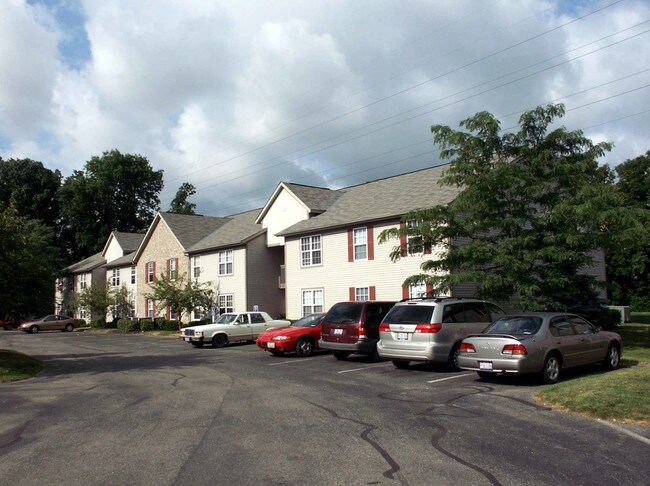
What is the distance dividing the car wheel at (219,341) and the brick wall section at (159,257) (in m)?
16.7

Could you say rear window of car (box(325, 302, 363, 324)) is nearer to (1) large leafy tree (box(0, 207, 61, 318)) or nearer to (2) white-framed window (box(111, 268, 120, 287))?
(1) large leafy tree (box(0, 207, 61, 318))

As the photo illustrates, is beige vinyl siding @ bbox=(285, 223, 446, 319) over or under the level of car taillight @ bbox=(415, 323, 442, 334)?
over

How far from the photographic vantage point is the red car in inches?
770

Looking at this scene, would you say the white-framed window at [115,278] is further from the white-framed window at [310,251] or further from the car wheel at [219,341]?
the car wheel at [219,341]

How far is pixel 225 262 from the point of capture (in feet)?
130

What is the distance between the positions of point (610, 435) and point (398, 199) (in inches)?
853

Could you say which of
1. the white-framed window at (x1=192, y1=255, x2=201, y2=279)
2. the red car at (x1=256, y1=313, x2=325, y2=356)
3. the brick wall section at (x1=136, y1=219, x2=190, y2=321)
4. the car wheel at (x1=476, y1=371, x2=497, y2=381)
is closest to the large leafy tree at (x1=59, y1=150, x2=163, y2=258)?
the brick wall section at (x1=136, y1=219, x2=190, y2=321)

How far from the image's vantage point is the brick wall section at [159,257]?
43.9 metres

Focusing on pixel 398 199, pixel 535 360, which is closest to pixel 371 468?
pixel 535 360

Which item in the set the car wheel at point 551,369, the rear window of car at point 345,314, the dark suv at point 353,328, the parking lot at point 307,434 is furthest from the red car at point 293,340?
the car wheel at point 551,369

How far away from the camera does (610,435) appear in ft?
25.9

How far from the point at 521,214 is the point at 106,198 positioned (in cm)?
6537

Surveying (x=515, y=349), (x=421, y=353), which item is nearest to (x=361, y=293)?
(x=421, y=353)

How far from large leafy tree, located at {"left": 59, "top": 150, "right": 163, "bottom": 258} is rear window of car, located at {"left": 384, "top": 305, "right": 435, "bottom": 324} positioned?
64811 millimetres
